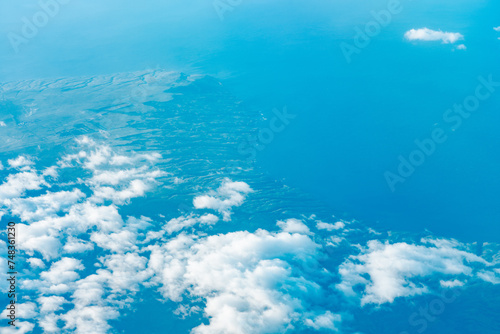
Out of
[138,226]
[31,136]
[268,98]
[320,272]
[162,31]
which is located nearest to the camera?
[320,272]

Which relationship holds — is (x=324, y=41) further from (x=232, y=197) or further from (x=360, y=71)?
(x=232, y=197)

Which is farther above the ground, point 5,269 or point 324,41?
point 324,41

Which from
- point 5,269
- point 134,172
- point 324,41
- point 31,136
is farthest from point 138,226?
point 324,41

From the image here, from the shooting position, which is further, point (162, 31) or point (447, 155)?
point (162, 31)

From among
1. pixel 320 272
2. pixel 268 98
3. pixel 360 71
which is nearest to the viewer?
pixel 320 272

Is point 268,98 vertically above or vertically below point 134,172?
above

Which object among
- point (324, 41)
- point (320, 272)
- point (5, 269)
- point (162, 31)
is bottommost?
point (320, 272)

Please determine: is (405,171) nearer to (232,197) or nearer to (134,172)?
(232,197)

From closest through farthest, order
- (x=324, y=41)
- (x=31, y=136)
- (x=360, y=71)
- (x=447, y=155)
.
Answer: (x=447, y=155)
(x=31, y=136)
(x=360, y=71)
(x=324, y=41)

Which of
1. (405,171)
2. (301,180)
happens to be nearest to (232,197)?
(301,180)
